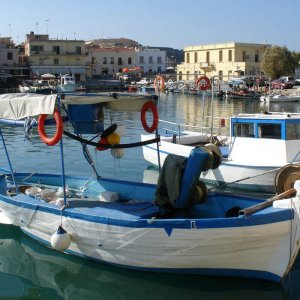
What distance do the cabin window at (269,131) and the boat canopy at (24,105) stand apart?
6.95m

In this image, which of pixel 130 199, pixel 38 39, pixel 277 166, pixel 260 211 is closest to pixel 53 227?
pixel 130 199

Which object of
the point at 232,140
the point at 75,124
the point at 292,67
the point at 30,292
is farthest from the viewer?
the point at 292,67

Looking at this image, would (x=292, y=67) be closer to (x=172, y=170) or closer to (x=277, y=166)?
(x=277, y=166)

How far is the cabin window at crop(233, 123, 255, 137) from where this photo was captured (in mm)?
13430

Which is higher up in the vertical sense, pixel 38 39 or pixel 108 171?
pixel 38 39

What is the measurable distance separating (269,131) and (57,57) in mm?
71596

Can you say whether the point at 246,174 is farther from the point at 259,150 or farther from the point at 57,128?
the point at 57,128

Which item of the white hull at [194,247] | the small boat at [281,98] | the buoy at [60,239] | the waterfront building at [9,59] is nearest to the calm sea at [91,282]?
the white hull at [194,247]

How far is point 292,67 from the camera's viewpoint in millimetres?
74000

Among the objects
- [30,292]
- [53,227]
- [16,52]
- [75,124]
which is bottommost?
[30,292]

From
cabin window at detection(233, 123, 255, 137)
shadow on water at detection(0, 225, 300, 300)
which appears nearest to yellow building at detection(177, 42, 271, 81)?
cabin window at detection(233, 123, 255, 137)

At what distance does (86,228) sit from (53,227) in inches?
32.5

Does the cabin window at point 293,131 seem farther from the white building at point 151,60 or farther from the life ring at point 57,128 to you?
the white building at point 151,60

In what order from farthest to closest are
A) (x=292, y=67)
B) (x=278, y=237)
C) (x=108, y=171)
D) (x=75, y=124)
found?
1. (x=292, y=67)
2. (x=108, y=171)
3. (x=75, y=124)
4. (x=278, y=237)
